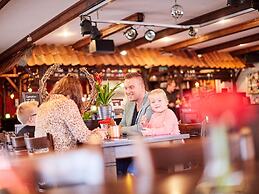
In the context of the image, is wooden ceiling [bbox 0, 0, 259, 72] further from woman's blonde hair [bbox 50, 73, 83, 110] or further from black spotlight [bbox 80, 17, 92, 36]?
woman's blonde hair [bbox 50, 73, 83, 110]

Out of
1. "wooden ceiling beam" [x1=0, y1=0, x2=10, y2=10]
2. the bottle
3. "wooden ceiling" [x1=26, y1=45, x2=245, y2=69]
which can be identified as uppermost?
"wooden ceiling beam" [x1=0, y1=0, x2=10, y2=10]

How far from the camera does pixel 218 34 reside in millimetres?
9523

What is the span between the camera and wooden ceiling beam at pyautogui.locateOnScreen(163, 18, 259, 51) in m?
8.72

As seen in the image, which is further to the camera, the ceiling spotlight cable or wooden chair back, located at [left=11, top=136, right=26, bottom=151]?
the ceiling spotlight cable

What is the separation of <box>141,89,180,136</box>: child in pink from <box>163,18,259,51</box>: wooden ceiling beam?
18.6ft

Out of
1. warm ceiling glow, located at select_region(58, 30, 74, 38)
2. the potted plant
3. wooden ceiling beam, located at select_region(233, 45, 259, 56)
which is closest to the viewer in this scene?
the potted plant

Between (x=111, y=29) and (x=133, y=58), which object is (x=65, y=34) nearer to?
(x=111, y=29)

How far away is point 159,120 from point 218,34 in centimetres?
642

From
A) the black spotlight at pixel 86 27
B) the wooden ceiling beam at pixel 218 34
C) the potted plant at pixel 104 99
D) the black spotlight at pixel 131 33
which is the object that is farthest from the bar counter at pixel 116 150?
the wooden ceiling beam at pixel 218 34

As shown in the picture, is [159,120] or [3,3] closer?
[159,120]

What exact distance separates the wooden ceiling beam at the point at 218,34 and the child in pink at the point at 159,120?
5.66m

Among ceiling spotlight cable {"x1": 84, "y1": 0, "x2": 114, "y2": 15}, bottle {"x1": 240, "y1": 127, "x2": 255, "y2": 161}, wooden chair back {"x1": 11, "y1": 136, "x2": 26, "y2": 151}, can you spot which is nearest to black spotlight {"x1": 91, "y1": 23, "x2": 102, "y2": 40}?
ceiling spotlight cable {"x1": 84, "y1": 0, "x2": 114, "y2": 15}

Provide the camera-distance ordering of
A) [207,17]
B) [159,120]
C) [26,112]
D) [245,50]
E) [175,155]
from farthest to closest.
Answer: [245,50] < [207,17] < [26,112] < [159,120] < [175,155]

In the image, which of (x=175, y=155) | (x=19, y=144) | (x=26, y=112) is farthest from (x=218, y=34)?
(x=175, y=155)
